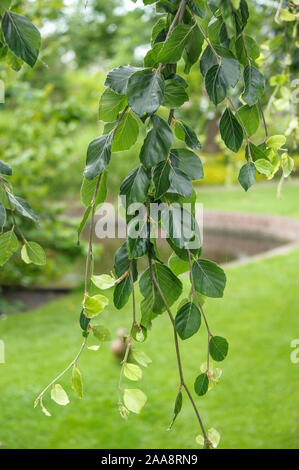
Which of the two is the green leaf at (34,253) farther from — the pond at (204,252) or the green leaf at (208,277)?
the pond at (204,252)

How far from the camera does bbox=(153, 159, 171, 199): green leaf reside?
0.62 m

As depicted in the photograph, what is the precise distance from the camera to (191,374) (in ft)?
10.4

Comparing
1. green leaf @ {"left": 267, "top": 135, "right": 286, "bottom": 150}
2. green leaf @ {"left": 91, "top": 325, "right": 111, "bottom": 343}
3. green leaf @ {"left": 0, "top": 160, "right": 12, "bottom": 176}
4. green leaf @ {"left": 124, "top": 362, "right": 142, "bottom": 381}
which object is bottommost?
green leaf @ {"left": 124, "top": 362, "right": 142, "bottom": 381}

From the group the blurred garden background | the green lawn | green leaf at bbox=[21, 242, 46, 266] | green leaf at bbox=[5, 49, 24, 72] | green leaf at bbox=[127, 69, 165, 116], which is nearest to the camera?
green leaf at bbox=[127, 69, 165, 116]

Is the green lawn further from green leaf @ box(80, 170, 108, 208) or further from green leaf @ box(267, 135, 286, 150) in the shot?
green leaf @ box(80, 170, 108, 208)

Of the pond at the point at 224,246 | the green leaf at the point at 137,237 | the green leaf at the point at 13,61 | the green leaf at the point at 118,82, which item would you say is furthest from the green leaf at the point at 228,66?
the pond at the point at 224,246

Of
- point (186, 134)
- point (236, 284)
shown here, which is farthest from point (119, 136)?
point (236, 284)

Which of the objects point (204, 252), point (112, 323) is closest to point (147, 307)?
point (112, 323)

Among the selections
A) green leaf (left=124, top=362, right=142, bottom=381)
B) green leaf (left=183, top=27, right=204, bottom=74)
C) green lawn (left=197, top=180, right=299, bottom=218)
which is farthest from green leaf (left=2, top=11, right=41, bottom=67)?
green lawn (left=197, top=180, right=299, bottom=218)

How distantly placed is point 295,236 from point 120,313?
4.45m

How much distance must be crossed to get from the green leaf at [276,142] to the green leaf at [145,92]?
0.81 ft

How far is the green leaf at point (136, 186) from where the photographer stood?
0.65 metres

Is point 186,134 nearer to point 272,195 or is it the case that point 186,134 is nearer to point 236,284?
point 236,284

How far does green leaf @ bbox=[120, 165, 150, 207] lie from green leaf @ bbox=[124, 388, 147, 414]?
245 millimetres
